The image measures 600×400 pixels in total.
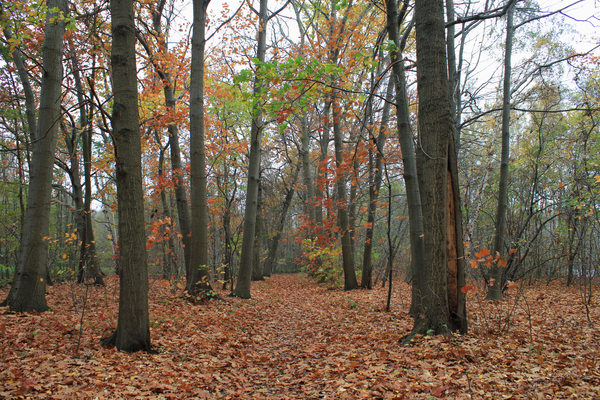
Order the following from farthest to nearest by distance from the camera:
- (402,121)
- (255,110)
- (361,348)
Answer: (402,121)
(255,110)
(361,348)

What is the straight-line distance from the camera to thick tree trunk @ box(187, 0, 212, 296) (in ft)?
23.7

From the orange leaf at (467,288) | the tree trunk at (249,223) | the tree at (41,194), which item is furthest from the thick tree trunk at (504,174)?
the tree at (41,194)

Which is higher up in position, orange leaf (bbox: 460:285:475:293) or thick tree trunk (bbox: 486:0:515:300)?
thick tree trunk (bbox: 486:0:515:300)

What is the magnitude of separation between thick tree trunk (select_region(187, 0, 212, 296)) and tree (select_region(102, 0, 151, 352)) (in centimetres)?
316

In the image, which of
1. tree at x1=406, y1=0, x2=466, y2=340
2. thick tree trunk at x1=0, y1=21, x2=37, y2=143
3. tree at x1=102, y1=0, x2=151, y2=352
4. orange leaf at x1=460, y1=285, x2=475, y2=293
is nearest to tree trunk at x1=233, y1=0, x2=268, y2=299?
tree at x1=102, y1=0, x2=151, y2=352

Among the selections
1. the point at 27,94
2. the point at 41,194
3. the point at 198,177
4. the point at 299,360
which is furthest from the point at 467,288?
the point at 27,94

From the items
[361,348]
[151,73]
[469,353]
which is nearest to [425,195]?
[469,353]

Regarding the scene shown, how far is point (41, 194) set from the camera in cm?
569

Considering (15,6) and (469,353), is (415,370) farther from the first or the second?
(15,6)

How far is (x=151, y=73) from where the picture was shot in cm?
1030

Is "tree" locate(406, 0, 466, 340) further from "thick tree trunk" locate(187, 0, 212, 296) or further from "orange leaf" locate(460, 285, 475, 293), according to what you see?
"thick tree trunk" locate(187, 0, 212, 296)

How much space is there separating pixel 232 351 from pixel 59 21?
680 cm

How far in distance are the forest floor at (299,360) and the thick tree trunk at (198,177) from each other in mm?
1230

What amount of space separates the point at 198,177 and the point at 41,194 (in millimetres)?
2926
